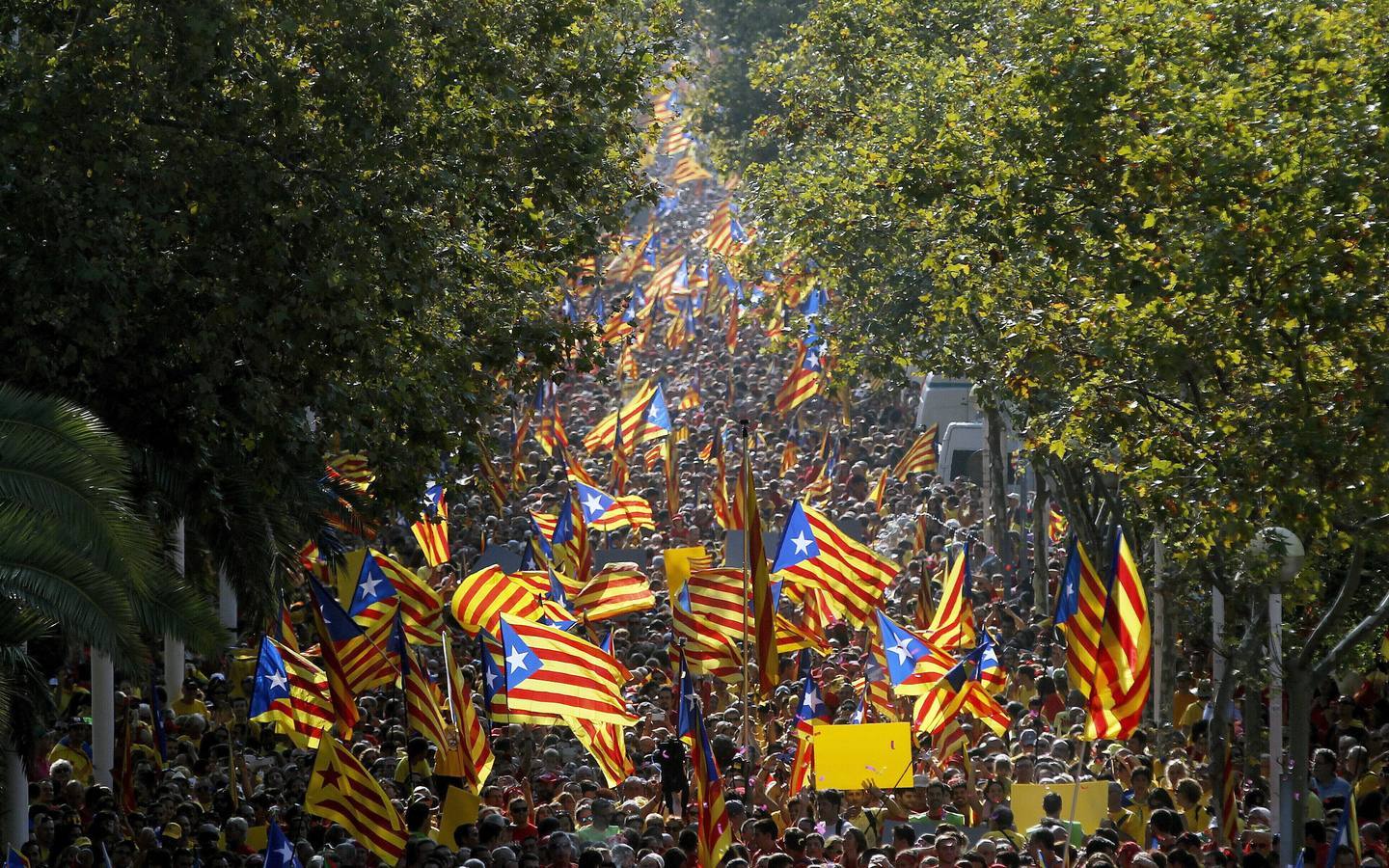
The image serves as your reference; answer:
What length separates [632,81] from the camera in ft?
72.9

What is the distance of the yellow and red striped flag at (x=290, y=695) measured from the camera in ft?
53.6

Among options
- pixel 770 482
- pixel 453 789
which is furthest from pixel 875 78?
pixel 453 789

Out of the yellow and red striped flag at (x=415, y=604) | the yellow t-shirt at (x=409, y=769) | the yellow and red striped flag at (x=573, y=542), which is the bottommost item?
the yellow t-shirt at (x=409, y=769)

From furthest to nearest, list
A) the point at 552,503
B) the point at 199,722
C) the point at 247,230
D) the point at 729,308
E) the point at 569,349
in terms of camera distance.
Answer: the point at 729,308
the point at 552,503
the point at 569,349
the point at 199,722
the point at 247,230

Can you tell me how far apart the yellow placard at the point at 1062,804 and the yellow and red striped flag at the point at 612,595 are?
6778mm

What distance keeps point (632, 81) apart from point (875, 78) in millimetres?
10357

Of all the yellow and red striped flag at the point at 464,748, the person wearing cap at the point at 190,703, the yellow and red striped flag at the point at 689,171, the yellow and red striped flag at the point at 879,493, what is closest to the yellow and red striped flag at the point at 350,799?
the yellow and red striped flag at the point at 464,748

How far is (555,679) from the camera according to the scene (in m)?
15.7

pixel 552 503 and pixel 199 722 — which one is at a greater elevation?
pixel 552 503

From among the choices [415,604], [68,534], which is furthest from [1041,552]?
[68,534]

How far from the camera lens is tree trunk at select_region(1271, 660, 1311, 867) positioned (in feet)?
44.7

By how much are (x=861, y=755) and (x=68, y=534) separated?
5287mm

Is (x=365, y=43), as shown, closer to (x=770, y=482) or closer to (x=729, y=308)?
(x=770, y=482)

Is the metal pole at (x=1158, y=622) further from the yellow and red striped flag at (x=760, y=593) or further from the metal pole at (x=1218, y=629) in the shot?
the yellow and red striped flag at (x=760, y=593)
